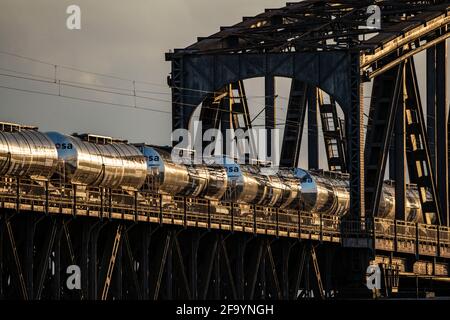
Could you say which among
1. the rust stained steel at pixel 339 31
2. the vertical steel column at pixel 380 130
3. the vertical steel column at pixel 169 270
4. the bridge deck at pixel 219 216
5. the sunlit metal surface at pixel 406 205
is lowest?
the vertical steel column at pixel 169 270

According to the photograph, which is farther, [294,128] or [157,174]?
[294,128]

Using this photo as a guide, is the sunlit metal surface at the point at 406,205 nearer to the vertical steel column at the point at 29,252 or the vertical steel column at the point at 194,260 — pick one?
the vertical steel column at the point at 194,260

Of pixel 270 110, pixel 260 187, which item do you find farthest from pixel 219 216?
pixel 270 110

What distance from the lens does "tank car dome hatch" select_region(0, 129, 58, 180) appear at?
86438mm

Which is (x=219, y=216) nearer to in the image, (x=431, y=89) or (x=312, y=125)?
(x=431, y=89)

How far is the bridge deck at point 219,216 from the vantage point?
3346 inches

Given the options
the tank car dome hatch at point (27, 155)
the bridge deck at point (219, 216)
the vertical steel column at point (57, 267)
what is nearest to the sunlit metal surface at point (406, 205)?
the bridge deck at point (219, 216)

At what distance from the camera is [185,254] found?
10025cm

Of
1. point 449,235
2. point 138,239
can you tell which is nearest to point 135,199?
point 138,239

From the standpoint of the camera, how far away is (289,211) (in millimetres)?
109000

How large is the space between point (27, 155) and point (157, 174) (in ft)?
42.1

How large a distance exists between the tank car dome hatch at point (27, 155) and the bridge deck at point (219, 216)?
25.1 inches

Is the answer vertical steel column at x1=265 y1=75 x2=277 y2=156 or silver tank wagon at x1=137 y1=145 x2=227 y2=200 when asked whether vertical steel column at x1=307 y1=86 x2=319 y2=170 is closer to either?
vertical steel column at x1=265 y1=75 x2=277 y2=156

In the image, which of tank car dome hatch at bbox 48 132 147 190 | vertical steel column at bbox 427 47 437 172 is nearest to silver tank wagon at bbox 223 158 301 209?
tank car dome hatch at bbox 48 132 147 190
